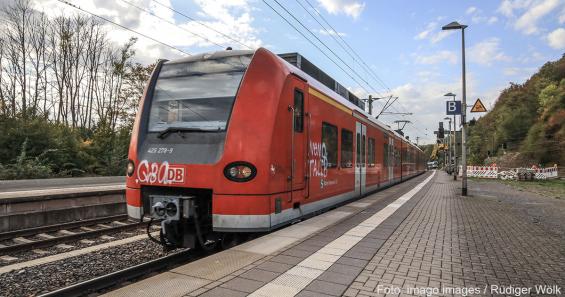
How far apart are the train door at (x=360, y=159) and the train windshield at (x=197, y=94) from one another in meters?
6.14

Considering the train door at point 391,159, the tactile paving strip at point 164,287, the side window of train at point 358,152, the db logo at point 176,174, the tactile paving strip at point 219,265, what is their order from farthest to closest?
1. the train door at point 391,159
2. the side window of train at point 358,152
3. the db logo at point 176,174
4. the tactile paving strip at point 219,265
5. the tactile paving strip at point 164,287

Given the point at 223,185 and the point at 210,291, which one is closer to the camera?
the point at 210,291

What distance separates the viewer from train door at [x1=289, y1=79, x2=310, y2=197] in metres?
6.45

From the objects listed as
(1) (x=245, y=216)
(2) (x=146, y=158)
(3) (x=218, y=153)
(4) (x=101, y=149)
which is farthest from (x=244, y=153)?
(4) (x=101, y=149)

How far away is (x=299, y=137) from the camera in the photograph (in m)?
6.66

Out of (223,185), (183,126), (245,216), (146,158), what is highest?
(183,126)

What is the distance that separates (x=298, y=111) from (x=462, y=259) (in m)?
3.32

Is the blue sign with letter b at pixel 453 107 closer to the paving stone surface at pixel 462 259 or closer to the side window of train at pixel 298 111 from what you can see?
the paving stone surface at pixel 462 259

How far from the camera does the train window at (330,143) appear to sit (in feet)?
26.7

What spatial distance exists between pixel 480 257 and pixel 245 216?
3298 mm

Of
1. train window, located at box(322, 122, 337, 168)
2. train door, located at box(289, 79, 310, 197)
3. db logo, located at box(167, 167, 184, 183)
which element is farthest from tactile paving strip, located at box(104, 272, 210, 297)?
train window, located at box(322, 122, 337, 168)

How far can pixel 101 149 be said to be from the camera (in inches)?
1038

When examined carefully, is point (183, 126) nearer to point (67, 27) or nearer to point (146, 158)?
point (146, 158)

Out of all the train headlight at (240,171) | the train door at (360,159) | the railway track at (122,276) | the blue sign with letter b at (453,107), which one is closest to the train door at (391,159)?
the blue sign with letter b at (453,107)
